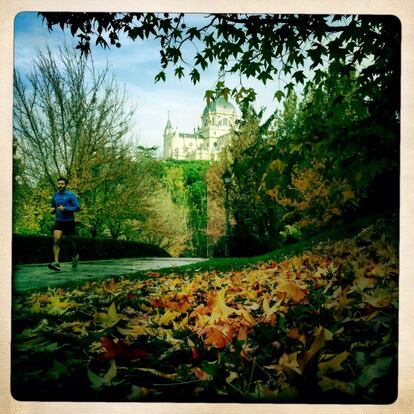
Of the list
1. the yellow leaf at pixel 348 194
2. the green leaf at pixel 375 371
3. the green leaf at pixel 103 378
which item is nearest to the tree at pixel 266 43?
the yellow leaf at pixel 348 194

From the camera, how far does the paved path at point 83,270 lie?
2529 mm

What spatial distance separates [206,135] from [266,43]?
0.67 meters

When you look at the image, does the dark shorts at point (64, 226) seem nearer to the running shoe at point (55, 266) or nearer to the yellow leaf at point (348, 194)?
the running shoe at point (55, 266)

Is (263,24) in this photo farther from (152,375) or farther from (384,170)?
(152,375)

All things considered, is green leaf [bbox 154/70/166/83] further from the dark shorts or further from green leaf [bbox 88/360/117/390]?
green leaf [bbox 88/360/117/390]

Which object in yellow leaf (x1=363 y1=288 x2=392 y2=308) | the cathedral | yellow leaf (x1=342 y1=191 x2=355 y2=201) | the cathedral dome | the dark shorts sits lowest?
yellow leaf (x1=363 y1=288 x2=392 y2=308)

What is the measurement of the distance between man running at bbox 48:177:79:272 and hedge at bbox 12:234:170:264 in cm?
3

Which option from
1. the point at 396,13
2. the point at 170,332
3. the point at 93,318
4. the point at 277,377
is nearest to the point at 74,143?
the point at 93,318

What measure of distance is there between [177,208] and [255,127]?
0.70m

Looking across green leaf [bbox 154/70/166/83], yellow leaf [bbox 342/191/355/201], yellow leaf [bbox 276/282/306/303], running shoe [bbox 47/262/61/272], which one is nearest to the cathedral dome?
green leaf [bbox 154/70/166/83]

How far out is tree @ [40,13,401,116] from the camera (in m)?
2.51

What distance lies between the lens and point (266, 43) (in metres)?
2.65

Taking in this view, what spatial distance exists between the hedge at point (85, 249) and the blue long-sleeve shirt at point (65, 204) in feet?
0.45

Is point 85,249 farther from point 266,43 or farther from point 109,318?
point 266,43
